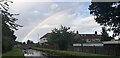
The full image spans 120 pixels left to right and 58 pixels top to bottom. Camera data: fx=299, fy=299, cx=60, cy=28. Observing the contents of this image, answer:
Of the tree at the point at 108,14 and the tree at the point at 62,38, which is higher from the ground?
the tree at the point at 108,14

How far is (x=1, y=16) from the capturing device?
81.9ft

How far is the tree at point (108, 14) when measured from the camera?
137ft

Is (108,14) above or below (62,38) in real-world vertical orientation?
above

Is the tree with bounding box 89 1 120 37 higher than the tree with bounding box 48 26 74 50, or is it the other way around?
the tree with bounding box 89 1 120 37

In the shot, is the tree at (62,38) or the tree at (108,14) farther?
the tree at (62,38)

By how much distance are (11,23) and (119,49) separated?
2193 cm

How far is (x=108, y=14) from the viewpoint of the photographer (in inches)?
1679

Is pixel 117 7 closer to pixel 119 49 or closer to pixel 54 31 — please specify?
pixel 119 49

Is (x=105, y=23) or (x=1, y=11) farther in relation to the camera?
(x=105, y=23)

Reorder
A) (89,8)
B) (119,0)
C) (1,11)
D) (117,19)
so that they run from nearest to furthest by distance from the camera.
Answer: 1. (1,11)
2. (119,0)
3. (117,19)
4. (89,8)

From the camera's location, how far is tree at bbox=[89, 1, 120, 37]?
41.8 metres

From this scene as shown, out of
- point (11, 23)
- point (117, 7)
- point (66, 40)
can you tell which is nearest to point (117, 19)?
point (117, 7)

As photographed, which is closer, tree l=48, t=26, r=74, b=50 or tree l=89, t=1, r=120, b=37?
tree l=89, t=1, r=120, b=37

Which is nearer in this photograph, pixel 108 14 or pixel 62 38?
pixel 108 14
